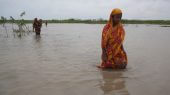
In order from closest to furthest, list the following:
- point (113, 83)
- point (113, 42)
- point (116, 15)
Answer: point (113, 83)
point (116, 15)
point (113, 42)

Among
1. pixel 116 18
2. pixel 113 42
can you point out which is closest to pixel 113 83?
pixel 113 42

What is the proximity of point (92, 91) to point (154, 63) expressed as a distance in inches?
130

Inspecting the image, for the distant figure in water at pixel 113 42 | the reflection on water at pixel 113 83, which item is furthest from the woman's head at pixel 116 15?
the reflection on water at pixel 113 83

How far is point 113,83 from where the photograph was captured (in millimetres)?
5031

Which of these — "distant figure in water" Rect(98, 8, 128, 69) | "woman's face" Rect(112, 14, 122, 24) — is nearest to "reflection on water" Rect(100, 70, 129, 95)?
"distant figure in water" Rect(98, 8, 128, 69)

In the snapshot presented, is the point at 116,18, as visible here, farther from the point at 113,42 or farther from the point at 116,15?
the point at 113,42

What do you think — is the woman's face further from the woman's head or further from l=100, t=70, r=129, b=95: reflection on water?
l=100, t=70, r=129, b=95: reflection on water

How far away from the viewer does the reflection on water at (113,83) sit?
14.7ft

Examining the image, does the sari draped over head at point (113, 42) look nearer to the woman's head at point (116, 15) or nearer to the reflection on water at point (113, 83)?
the woman's head at point (116, 15)

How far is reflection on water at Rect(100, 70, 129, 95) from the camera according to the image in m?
4.48

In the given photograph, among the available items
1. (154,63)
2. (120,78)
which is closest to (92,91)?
(120,78)

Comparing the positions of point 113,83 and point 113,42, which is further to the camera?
point 113,42

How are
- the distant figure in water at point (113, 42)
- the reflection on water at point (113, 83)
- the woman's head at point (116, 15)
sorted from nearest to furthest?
the reflection on water at point (113, 83)
the woman's head at point (116, 15)
the distant figure in water at point (113, 42)

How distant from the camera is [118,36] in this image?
19.3ft
